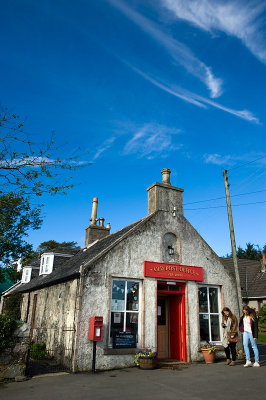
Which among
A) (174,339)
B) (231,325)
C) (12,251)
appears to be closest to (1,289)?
(12,251)

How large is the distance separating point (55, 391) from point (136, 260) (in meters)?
5.34

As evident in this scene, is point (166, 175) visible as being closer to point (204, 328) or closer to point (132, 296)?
point (132, 296)

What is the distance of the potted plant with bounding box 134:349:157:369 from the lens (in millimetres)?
9938

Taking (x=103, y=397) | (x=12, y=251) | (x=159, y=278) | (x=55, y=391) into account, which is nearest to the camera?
(x=103, y=397)

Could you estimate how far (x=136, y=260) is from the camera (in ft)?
37.9

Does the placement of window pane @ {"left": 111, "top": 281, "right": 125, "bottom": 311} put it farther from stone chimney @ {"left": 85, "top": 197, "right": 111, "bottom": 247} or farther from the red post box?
stone chimney @ {"left": 85, "top": 197, "right": 111, "bottom": 247}

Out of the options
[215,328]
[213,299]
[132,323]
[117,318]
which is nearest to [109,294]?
[117,318]

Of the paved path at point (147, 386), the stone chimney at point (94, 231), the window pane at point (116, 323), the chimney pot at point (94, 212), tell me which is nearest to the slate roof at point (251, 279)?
the stone chimney at point (94, 231)

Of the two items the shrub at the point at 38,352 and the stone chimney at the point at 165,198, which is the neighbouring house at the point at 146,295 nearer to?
the stone chimney at the point at 165,198

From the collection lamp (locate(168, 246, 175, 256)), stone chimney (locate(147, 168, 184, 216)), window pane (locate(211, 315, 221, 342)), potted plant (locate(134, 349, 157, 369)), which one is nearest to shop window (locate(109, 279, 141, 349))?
potted plant (locate(134, 349, 157, 369))

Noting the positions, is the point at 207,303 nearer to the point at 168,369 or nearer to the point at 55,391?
the point at 168,369

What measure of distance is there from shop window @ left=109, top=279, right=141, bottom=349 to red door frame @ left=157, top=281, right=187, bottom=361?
3.79ft

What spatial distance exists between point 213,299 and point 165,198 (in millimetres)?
4959

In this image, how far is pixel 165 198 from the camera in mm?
13438
